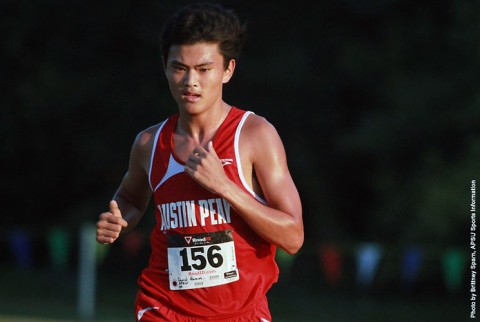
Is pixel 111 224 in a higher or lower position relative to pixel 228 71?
lower

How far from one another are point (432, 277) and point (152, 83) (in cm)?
638

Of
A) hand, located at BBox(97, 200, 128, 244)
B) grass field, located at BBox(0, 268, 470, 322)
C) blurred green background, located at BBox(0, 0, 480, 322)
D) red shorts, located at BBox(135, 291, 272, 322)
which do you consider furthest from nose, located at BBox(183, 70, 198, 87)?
blurred green background, located at BBox(0, 0, 480, 322)

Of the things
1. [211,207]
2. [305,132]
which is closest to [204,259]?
[211,207]

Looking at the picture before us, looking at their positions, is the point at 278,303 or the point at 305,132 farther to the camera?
the point at 305,132

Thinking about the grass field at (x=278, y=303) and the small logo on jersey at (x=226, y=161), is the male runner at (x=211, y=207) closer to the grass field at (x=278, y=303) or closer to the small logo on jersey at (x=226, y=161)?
the small logo on jersey at (x=226, y=161)

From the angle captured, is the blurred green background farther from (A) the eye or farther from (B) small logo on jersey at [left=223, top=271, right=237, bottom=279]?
(A) the eye

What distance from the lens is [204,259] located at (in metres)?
3.94

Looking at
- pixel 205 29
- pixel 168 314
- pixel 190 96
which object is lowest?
pixel 168 314

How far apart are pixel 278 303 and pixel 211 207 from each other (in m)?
13.7

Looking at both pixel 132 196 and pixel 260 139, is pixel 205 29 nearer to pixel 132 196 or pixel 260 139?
pixel 260 139

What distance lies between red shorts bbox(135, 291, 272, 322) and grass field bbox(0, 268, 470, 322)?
928 cm

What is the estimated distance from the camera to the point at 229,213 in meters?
3.94

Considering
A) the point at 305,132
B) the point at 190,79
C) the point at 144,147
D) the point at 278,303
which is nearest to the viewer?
the point at 190,79

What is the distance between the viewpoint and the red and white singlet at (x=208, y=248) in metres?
3.93
